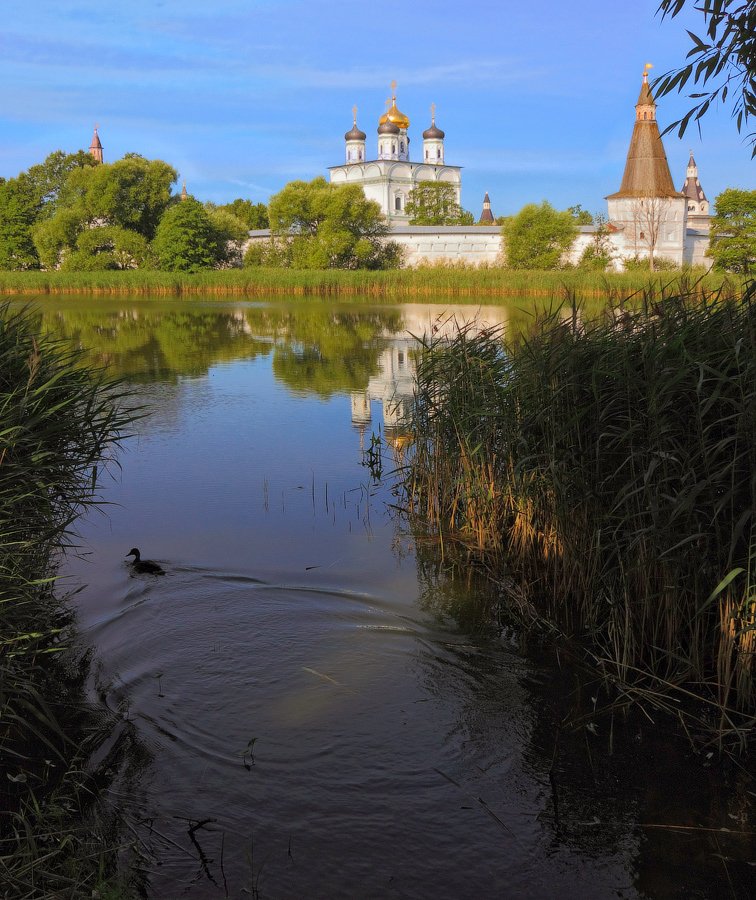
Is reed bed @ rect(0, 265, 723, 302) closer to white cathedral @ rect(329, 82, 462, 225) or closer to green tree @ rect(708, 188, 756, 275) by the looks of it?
green tree @ rect(708, 188, 756, 275)

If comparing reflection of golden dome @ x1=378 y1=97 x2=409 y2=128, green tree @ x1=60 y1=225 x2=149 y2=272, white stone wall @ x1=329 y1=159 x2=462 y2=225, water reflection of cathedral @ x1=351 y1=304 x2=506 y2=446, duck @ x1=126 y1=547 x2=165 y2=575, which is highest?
reflection of golden dome @ x1=378 y1=97 x2=409 y2=128

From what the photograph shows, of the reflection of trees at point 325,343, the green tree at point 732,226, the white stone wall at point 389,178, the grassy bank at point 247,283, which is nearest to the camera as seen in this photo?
the reflection of trees at point 325,343

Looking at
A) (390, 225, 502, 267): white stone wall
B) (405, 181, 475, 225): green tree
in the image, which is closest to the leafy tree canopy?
(390, 225, 502, 267): white stone wall

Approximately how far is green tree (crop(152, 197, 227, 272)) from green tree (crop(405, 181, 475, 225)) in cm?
2535

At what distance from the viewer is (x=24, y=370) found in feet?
16.7

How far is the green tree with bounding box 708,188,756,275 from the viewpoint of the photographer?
41.0m

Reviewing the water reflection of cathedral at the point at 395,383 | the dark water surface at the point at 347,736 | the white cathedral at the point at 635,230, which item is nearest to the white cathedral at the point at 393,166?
the white cathedral at the point at 635,230

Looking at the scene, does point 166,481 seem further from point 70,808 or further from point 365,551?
point 70,808

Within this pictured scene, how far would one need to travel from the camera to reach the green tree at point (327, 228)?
164ft

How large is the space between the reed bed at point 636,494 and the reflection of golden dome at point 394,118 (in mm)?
82059

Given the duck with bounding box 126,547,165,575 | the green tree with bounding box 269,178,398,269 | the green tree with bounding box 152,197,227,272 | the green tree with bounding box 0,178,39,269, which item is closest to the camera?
the duck with bounding box 126,547,165,575

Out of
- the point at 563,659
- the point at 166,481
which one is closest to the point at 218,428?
the point at 166,481

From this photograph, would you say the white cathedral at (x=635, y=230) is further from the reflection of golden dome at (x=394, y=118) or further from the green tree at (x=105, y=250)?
the reflection of golden dome at (x=394, y=118)

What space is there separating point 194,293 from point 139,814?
129ft
